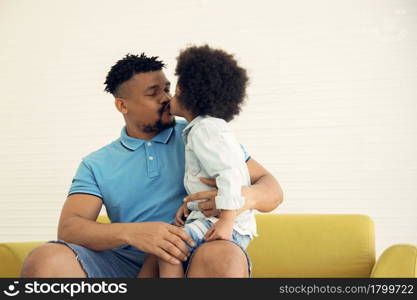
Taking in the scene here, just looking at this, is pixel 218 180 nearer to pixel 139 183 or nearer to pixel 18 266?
pixel 139 183

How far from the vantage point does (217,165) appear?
1.70 meters

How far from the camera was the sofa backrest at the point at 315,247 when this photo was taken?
245cm

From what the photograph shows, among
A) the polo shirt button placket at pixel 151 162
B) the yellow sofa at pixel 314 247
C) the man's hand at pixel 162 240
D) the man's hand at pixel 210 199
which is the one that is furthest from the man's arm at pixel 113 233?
the yellow sofa at pixel 314 247

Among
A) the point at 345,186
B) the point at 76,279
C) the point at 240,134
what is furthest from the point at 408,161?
the point at 76,279

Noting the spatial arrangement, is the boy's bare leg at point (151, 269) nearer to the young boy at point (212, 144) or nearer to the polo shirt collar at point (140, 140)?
the young boy at point (212, 144)

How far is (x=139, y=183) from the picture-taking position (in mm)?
2053

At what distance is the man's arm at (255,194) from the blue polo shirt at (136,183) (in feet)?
0.86

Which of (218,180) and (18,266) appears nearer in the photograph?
(218,180)

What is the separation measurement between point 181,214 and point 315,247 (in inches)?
33.6

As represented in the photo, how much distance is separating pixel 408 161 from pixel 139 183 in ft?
7.85

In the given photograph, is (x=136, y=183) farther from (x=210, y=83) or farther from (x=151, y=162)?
(x=210, y=83)

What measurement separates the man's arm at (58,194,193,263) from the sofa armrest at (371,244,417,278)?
2.69 ft

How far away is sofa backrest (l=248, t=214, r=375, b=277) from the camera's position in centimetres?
245

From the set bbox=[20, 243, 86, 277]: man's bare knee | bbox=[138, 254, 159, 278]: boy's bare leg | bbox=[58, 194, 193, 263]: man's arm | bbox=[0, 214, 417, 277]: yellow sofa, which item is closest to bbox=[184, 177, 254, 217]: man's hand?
bbox=[58, 194, 193, 263]: man's arm
